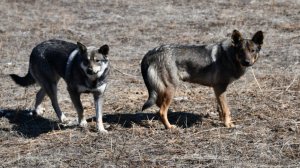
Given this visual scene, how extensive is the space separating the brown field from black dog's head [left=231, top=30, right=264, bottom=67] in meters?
0.87

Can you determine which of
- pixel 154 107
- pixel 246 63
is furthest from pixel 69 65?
pixel 246 63

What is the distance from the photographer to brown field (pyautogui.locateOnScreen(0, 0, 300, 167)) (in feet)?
23.6

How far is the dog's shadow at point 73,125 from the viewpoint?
28.2 ft

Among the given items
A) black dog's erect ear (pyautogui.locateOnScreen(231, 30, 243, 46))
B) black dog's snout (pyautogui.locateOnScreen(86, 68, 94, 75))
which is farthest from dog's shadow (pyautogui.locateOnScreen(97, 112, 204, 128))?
black dog's erect ear (pyautogui.locateOnScreen(231, 30, 243, 46))

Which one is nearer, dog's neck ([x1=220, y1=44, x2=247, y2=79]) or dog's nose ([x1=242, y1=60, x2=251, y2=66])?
dog's nose ([x1=242, y1=60, x2=251, y2=66])

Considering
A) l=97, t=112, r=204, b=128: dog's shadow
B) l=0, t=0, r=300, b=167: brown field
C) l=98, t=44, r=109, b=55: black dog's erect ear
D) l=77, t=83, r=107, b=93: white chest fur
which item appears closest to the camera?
l=0, t=0, r=300, b=167: brown field

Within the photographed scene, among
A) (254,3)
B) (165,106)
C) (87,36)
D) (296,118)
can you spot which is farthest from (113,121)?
(254,3)

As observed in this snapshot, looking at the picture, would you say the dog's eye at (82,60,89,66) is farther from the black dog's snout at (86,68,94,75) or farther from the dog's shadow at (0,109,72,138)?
the dog's shadow at (0,109,72,138)

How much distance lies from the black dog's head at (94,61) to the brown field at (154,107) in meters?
0.81

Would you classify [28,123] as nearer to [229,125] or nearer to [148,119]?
[148,119]

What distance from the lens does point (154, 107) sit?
9.59 m

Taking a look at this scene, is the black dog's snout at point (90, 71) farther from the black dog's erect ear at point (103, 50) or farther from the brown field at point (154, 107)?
the brown field at point (154, 107)

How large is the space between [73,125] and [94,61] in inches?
46.1

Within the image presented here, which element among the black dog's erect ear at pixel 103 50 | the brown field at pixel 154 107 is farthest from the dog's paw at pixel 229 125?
the black dog's erect ear at pixel 103 50
